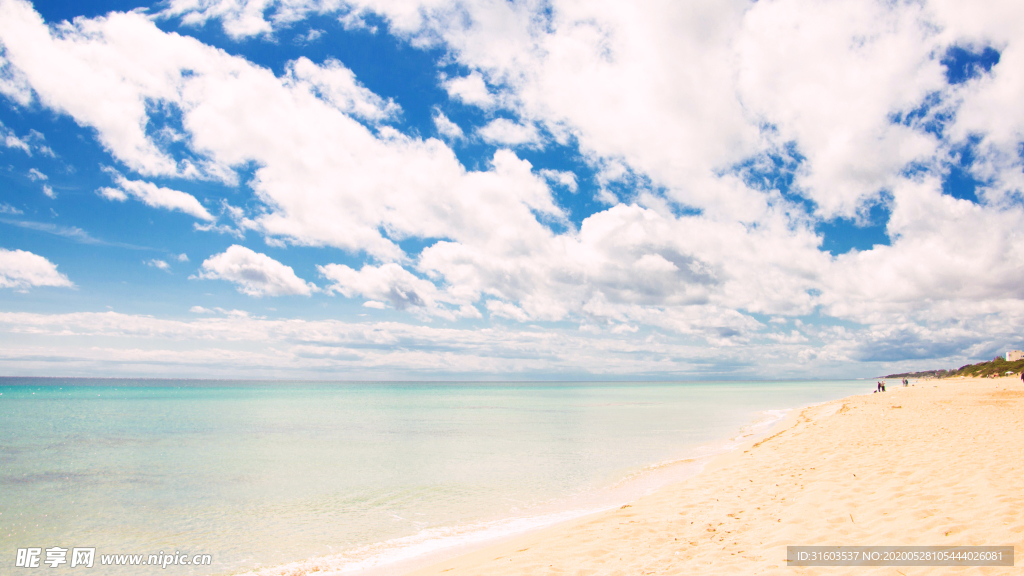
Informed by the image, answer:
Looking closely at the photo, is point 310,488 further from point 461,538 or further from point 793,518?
point 793,518

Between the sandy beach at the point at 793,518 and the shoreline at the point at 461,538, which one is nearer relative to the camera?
the sandy beach at the point at 793,518

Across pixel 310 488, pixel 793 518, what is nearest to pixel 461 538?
pixel 793 518

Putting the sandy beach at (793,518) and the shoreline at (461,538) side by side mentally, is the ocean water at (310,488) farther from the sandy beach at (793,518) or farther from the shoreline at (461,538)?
the sandy beach at (793,518)

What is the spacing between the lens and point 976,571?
577 cm

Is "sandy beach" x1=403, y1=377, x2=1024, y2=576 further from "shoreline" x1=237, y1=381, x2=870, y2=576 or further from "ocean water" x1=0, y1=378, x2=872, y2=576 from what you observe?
"ocean water" x1=0, y1=378, x2=872, y2=576

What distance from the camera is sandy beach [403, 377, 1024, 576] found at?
7172mm

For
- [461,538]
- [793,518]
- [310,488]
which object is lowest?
[310,488]

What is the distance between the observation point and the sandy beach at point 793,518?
282 inches

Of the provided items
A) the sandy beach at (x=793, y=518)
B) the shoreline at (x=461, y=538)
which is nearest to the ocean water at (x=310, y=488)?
the shoreline at (x=461, y=538)

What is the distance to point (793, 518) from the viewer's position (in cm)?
880

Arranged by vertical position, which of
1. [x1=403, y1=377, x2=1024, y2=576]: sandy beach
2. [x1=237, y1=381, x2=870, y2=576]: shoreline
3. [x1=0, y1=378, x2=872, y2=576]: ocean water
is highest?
[x1=403, y1=377, x2=1024, y2=576]: sandy beach

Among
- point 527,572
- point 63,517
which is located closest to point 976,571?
point 527,572

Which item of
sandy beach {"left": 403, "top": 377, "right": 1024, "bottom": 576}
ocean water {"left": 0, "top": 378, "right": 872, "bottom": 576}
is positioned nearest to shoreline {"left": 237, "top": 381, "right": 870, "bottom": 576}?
ocean water {"left": 0, "top": 378, "right": 872, "bottom": 576}

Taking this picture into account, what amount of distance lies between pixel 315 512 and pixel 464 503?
4.64 m
